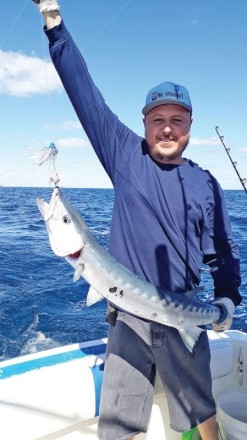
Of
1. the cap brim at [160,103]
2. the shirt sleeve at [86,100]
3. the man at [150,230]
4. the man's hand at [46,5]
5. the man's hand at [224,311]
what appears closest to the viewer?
the man's hand at [46,5]

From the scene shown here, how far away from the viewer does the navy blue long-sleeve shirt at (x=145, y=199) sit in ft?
7.91

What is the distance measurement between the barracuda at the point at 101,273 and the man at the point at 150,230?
0.63 ft

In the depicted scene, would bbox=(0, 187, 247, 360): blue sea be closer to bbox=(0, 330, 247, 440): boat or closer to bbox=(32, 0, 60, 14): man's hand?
bbox=(0, 330, 247, 440): boat

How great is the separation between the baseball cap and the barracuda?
102 centimetres

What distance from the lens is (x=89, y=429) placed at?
2.97m

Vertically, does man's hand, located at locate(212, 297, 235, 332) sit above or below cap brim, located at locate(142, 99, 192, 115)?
below

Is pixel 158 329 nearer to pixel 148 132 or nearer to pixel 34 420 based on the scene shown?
pixel 34 420

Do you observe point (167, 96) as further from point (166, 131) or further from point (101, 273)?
point (101, 273)

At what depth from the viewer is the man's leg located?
9.15ft

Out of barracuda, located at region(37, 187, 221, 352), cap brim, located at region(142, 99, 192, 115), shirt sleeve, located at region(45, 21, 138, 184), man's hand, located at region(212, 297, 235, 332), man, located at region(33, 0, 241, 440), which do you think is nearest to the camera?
barracuda, located at region(37, 187, 221, 352)

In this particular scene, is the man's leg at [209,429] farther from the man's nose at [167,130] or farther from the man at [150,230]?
the man's nose at [167,130]

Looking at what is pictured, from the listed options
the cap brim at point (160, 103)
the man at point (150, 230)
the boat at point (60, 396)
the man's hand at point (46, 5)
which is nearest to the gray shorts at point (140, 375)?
the man at point (150, 230)

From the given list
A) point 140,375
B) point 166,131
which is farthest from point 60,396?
point 166,131

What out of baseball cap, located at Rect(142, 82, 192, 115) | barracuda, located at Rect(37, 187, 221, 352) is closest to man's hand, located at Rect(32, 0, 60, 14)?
baseball cap, located at Rect(142, 82, 192, 115)
